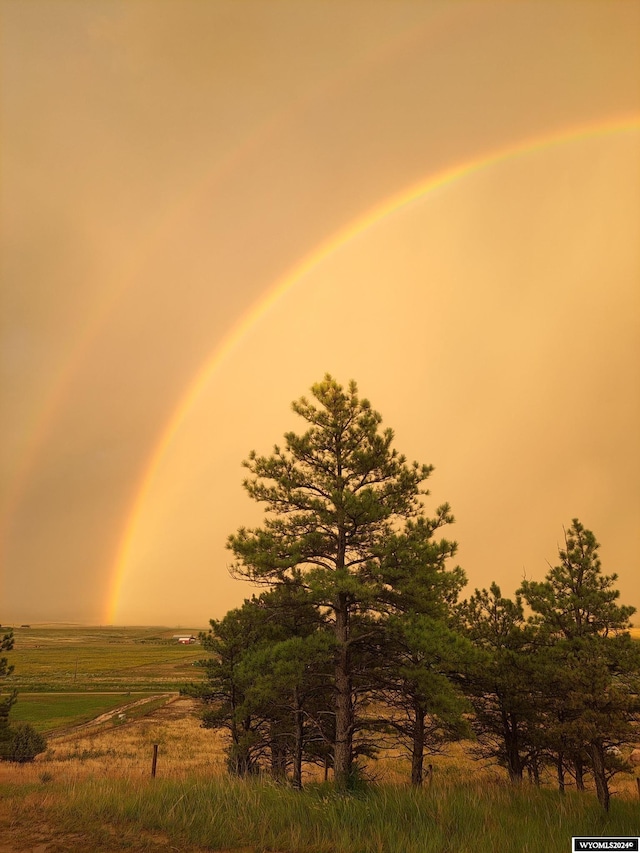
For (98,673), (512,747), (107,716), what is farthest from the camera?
(98,673)

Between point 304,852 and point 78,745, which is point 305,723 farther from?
point 78,745

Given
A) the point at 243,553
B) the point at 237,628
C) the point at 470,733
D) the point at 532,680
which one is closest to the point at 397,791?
the point at 470,733

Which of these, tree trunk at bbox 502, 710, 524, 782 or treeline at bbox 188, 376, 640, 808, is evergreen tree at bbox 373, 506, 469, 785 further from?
tree trunk at bbox 502, 710, 524, 782

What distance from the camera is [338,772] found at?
1441 centimetres

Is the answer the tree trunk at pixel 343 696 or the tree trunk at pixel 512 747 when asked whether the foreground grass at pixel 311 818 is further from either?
the tree trunk at pixel 512 747

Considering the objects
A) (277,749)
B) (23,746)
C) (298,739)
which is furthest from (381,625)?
(23,746)

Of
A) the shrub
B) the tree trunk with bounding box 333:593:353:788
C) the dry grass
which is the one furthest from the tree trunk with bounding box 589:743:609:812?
the shrub

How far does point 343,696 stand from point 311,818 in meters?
6.59

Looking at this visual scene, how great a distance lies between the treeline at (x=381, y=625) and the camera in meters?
14.7

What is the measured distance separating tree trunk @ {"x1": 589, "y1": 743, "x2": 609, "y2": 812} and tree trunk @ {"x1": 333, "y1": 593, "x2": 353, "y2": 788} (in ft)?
22.1

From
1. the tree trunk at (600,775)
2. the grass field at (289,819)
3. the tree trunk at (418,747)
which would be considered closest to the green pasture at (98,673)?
the tree trunk at (418,747)

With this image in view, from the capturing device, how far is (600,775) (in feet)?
46.0

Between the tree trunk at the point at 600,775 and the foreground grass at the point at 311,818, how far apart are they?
1591 millimetres

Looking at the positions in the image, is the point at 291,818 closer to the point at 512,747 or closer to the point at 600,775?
the point at 600,775
